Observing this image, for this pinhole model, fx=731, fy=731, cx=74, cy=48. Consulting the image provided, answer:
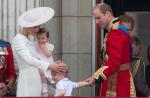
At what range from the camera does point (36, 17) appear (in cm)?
869

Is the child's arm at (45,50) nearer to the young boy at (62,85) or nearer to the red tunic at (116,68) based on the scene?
the young boy at (62,85)

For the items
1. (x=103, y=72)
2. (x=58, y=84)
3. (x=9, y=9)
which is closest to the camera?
(x=103, y=72)

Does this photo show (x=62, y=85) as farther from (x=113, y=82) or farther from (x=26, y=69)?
(x=113, y=82)

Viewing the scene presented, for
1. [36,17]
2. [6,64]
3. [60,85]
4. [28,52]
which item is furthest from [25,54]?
[6,64]

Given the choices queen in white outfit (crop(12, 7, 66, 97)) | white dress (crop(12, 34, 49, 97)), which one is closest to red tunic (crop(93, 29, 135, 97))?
queen in white outfit (crop(12, 7, 66, 97))

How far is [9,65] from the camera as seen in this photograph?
31.0 ft

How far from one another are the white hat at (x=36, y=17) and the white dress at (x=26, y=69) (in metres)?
0.17

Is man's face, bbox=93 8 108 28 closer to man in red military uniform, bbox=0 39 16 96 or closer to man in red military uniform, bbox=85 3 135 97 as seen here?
man in red military uniform, bbox=85 3 135 97

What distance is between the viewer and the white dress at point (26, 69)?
28.2ft

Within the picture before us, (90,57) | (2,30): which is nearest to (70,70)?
(90,57)

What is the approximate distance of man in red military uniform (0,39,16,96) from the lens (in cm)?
935

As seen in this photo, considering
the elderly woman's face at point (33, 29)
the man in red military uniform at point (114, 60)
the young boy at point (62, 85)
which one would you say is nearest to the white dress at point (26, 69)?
the elderly woman's face at point (33, 29)

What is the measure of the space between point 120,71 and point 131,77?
9.0 inches

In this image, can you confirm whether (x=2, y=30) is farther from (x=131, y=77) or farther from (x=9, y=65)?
(x=131, y=77)
